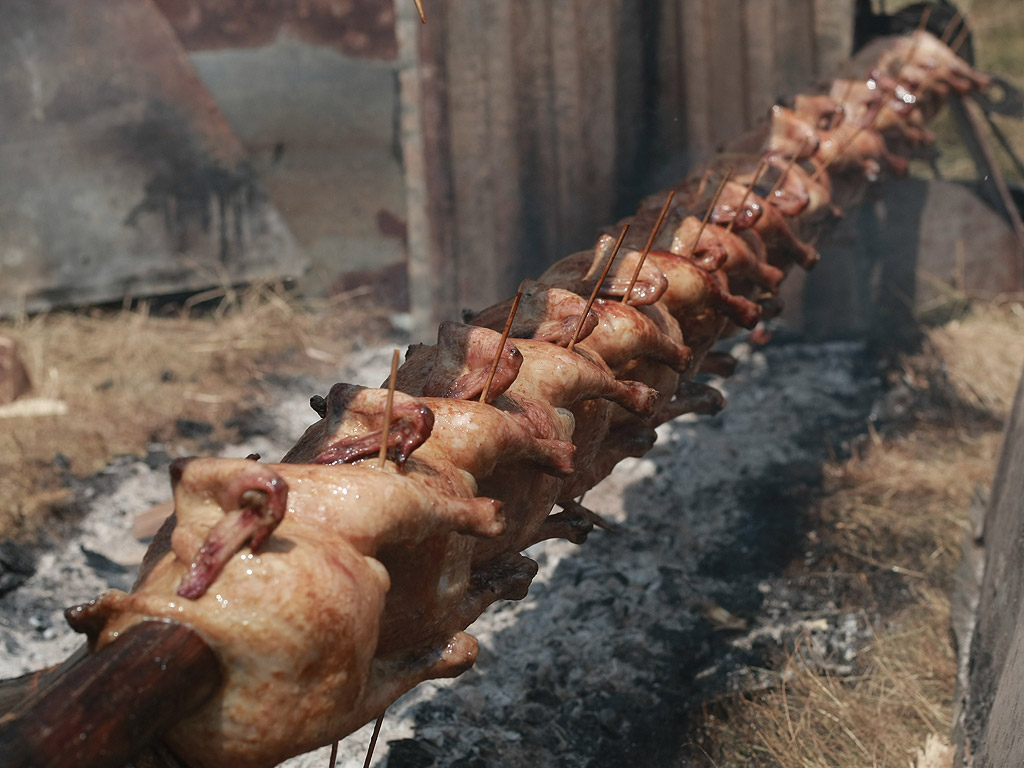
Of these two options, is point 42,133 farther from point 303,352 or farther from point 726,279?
point 726,279

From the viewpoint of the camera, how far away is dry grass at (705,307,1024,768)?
3.30 metres

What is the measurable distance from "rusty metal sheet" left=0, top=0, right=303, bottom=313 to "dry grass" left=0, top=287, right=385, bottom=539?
30 cm

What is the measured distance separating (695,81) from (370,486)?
5.08m

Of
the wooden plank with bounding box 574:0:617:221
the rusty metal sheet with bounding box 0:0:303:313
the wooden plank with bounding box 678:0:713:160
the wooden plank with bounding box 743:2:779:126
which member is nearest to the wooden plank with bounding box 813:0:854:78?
the wooden plank with bounding box 743:2:779:126

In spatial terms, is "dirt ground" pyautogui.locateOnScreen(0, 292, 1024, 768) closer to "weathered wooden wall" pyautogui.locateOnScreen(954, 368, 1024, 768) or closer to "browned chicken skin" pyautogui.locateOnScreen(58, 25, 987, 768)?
"weathered wooden wall" pyautogui.locateOnScreen(954, 368, 1024, 768)

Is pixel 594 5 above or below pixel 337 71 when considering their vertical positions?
above

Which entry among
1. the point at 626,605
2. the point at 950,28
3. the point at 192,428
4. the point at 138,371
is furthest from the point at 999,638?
the point at 138,371

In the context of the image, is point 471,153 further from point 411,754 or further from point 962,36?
point 411,754

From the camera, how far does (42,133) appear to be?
688cm

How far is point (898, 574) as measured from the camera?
431 centimetres

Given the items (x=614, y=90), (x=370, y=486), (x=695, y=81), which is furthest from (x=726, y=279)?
(x=695, y=81)

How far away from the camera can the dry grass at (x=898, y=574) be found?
330cm

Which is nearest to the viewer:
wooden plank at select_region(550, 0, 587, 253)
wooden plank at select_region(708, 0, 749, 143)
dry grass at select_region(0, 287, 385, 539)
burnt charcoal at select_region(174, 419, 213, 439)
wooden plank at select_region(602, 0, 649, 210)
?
dry grass at select_region(0, 287, 385, 539)

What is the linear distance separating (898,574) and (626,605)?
130cm
